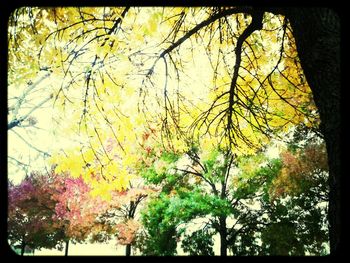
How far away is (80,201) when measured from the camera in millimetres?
13828

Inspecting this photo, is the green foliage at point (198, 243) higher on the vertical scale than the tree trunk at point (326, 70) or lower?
lower

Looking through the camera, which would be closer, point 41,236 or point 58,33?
point 58,33

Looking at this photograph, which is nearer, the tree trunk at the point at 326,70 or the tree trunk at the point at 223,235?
the tree trunk at the point at 326,70

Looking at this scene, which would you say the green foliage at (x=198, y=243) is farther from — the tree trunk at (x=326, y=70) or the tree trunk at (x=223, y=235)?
the tree trunk at (x=326, y=70)

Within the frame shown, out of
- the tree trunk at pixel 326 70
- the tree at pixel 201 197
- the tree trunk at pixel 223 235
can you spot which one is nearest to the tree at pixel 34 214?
the tree at pixel 201 197

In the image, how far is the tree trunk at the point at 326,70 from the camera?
1.58m

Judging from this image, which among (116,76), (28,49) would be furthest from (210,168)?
(28,49)

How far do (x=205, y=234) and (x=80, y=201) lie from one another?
5.31 metres

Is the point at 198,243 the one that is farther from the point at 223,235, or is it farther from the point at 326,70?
the point at 326,70

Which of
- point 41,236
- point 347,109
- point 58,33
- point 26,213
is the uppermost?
point 58,33

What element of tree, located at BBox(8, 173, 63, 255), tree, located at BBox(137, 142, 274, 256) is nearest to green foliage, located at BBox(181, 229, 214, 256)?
tree, located at BBox(137, 142, 274, 256)
